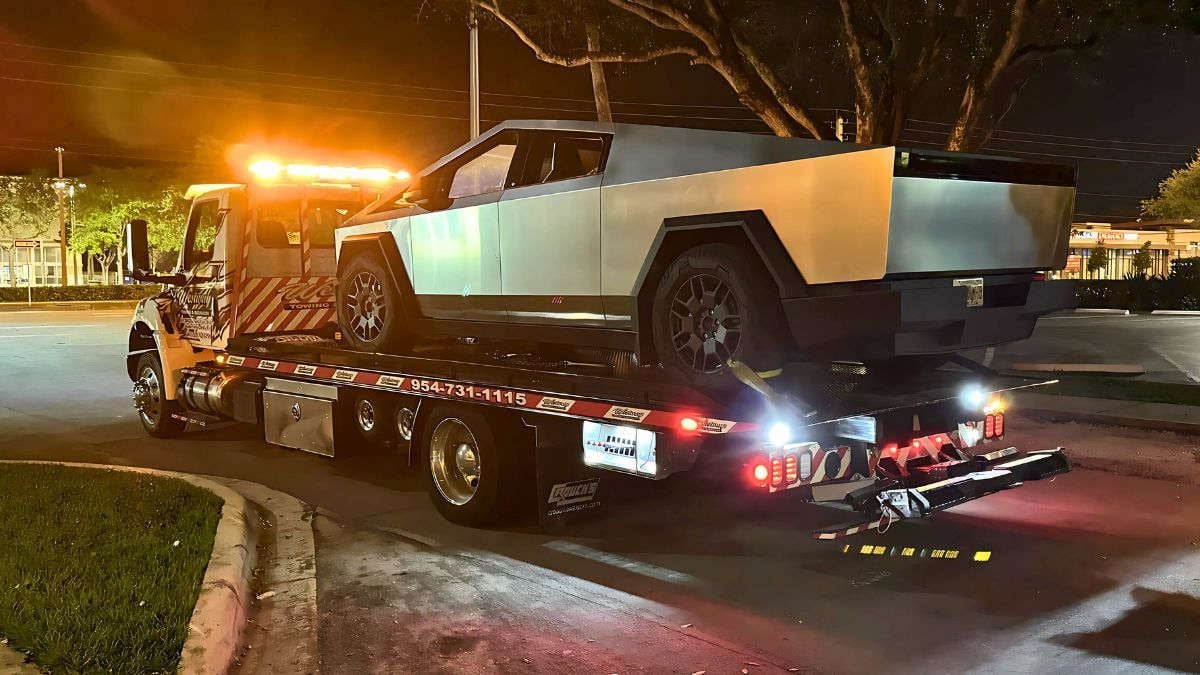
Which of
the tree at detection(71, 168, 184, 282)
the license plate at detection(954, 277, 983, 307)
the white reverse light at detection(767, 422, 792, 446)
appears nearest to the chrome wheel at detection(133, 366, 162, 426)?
the white reverse light at detection(767, 422, 792, 446)

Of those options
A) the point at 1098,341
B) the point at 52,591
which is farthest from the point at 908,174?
the point at 1098,341

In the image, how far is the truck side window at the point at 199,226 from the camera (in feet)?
32.4

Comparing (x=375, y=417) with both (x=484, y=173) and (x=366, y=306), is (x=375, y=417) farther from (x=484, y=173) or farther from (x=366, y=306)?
(x=484, y=173)

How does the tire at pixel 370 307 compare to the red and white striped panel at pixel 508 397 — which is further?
the tire at pixel 370 307

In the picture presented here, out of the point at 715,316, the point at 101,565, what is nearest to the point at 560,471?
the point at 715,316

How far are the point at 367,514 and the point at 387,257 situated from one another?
191 centimetres

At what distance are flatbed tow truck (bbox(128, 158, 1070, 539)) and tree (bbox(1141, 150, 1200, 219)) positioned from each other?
150 ft

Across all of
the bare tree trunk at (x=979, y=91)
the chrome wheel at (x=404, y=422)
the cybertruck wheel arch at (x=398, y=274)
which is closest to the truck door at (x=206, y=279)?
the cybertruck wheel arch at (x=398, y=274)

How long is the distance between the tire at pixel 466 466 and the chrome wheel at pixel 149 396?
468 centimetres

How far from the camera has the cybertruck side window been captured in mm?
6348

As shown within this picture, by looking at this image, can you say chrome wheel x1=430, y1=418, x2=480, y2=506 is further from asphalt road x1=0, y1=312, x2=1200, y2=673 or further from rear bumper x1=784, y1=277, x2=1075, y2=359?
rear bumper x1=784, y1=277, x2=1075, y2=359

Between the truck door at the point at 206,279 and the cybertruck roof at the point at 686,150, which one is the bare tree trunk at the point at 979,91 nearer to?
the cybertruck roof at the point at 686,150

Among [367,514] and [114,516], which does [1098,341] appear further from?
[114,516]

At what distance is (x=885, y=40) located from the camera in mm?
13727
